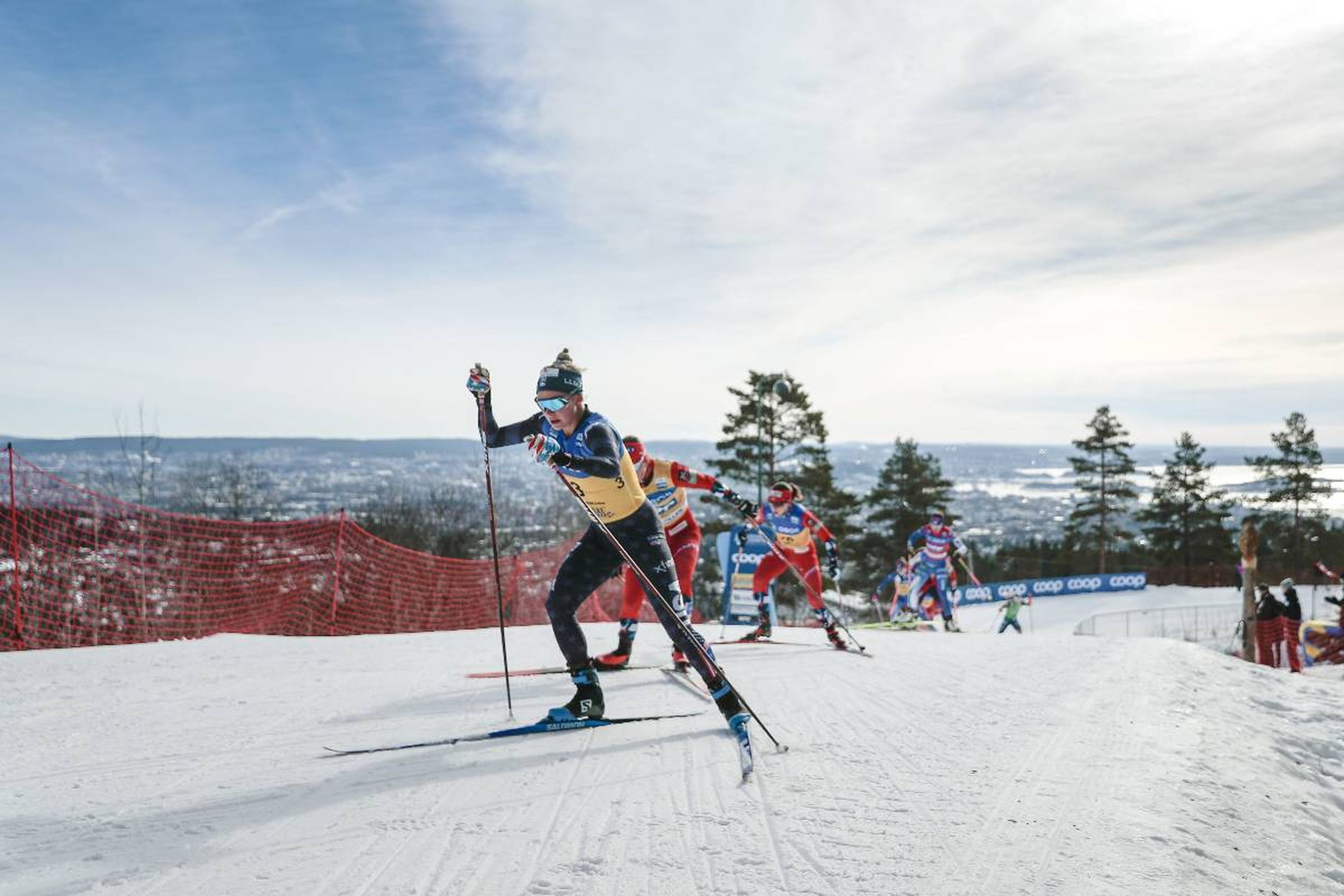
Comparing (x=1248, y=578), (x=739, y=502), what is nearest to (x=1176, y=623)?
(x=1248, y=578)

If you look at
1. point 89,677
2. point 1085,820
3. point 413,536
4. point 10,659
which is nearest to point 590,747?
point 1085,820

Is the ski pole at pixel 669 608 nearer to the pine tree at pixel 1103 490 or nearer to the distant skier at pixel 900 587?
the distant skier at pixel 900 587

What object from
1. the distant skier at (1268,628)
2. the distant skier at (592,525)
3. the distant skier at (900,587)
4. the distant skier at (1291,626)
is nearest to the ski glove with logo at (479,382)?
the distant skier at (592,525)

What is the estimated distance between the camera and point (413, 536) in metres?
42.2

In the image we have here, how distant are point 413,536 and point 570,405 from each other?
40.0 metres

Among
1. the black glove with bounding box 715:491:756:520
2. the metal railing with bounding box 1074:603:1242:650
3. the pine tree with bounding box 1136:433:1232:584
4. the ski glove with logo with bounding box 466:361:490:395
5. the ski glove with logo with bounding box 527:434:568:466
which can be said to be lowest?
the metal railing with bounding box 1074:603:1242:650

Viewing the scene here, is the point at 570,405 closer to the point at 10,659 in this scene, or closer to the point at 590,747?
the point at 590,747

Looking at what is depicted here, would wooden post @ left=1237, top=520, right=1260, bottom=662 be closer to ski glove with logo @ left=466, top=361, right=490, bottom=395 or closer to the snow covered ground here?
the snow covered ground

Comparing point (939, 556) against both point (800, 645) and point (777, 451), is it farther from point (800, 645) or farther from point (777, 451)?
point (777, 451)

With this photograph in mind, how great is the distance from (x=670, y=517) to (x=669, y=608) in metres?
3.57

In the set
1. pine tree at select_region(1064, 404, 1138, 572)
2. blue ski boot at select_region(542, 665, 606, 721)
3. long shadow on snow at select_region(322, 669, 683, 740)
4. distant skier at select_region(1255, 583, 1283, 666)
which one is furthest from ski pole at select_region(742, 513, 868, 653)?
pine tree at select_region(1064, 404, 1138, 572)

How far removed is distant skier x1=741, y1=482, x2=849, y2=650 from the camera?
365 inches

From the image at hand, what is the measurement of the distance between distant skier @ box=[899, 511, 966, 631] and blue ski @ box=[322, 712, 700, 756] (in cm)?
1312

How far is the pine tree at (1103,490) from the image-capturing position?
4938 cm
